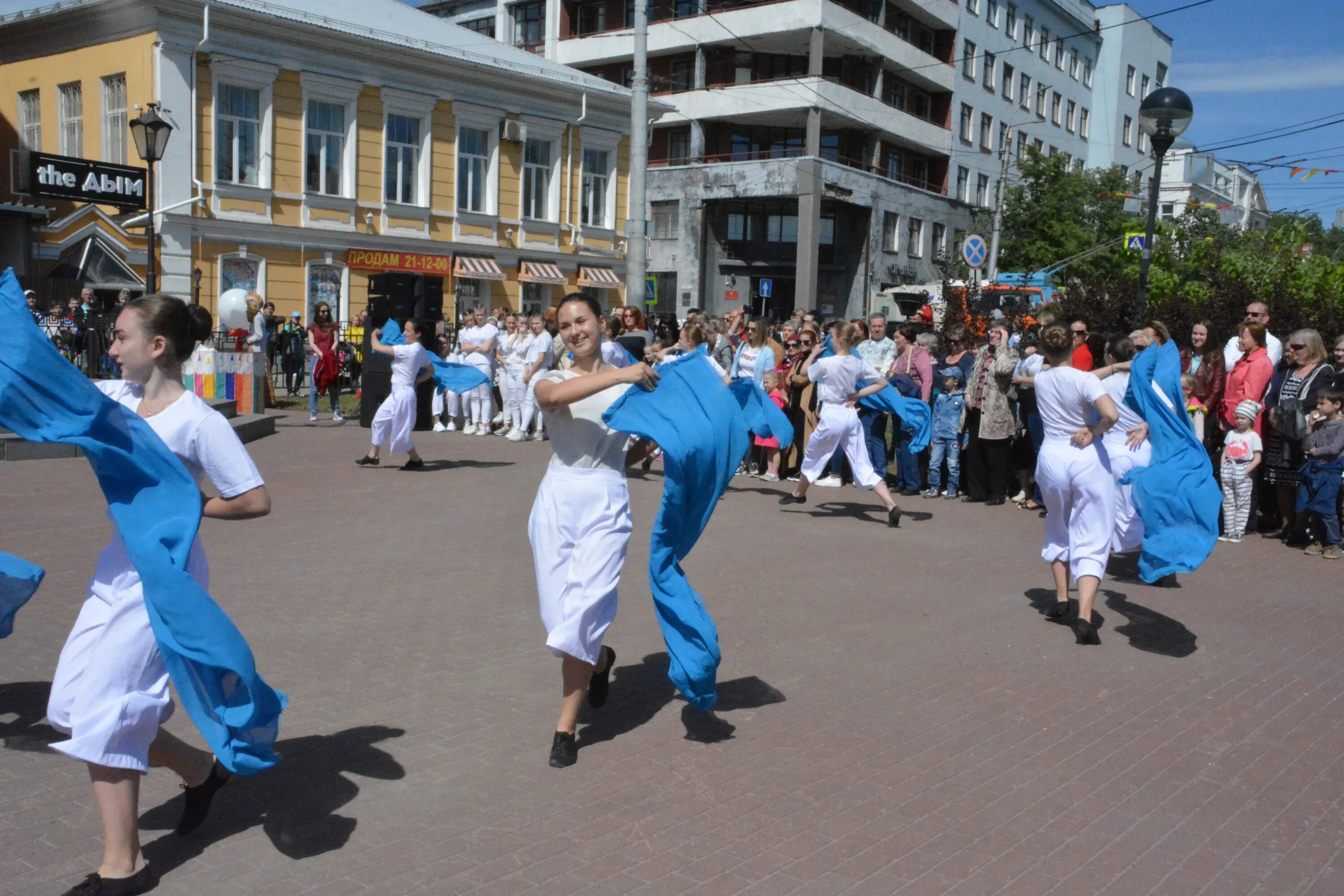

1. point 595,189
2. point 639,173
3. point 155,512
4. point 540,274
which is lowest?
point 155,512

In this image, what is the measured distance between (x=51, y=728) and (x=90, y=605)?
Result: 187cm

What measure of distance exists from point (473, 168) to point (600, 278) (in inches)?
215

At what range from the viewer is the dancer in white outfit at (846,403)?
11969mm

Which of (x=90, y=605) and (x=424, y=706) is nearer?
(x=90, y=605)

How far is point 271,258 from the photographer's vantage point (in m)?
28.6

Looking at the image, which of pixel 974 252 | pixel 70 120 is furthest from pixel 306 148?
pixel 974 252

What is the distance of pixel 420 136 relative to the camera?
104 feet

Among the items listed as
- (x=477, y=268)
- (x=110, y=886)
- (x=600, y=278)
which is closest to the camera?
(x=110, y=886)

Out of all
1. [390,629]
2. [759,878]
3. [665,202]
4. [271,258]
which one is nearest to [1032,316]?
[390,629]

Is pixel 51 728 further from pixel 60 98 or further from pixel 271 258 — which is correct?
pixel 60 98

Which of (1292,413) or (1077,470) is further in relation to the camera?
(1292,413)

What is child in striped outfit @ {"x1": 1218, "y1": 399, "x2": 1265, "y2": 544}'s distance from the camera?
1177 centimetres

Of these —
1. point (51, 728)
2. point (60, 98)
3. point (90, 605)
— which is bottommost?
point (51, 728)

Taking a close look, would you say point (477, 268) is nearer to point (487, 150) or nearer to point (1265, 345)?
point (487, 150)
